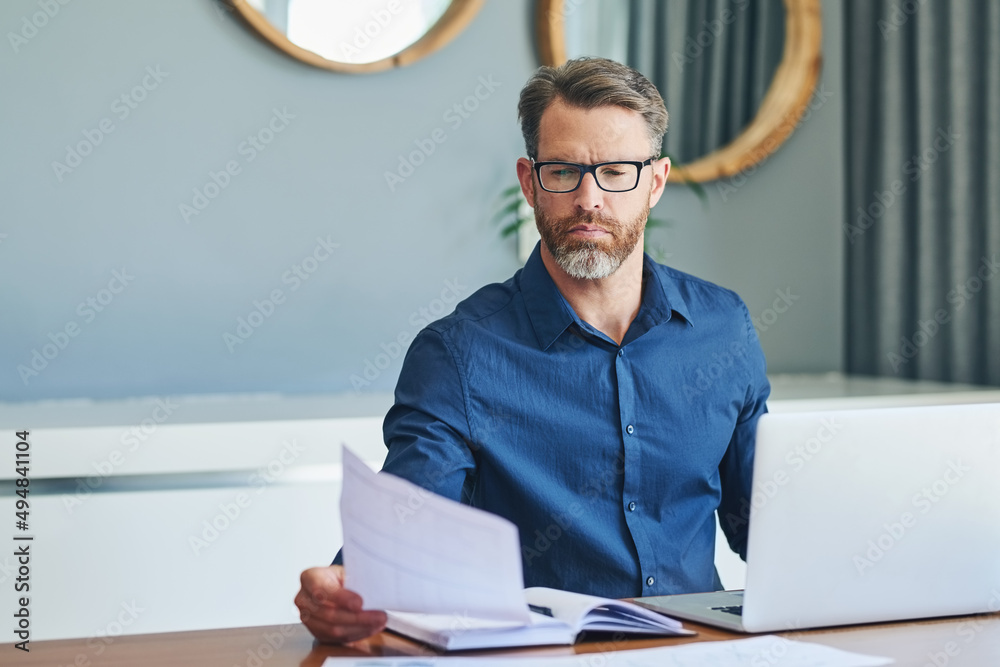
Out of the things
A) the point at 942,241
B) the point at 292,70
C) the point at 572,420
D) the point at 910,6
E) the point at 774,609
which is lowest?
the point at 774,609

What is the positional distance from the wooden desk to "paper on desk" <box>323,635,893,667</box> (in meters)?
0.02

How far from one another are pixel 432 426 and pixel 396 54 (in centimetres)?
123

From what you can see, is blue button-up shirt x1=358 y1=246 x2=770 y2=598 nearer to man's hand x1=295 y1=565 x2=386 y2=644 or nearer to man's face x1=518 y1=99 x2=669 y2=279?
man's face x1=518 y1=99 x2=669 y2=279

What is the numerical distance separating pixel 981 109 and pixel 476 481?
64.7 inches

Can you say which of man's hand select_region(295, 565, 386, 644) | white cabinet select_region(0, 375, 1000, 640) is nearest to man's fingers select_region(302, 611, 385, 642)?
man's hand select_region(295, 565, 386, 644)

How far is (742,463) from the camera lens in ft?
4.49

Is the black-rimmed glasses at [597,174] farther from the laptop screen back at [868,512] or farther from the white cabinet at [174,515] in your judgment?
the white cabinet at [174,515]

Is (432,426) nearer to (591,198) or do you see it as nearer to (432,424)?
(432,424)

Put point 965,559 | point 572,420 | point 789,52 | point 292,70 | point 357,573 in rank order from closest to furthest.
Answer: point 357,573
point 965,559
point 572,420
point 292,70
point 789,52

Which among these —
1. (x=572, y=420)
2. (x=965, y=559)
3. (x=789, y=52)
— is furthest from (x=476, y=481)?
(x=789, y=52)

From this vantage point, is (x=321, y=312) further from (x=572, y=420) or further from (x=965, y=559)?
(x=965, y=559)

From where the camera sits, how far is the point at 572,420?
125 cm

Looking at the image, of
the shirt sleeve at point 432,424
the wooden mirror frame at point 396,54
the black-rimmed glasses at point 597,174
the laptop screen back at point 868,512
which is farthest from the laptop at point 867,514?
the wooden mirror frame at point 396,54

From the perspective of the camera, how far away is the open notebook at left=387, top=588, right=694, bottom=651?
34.5 inches
